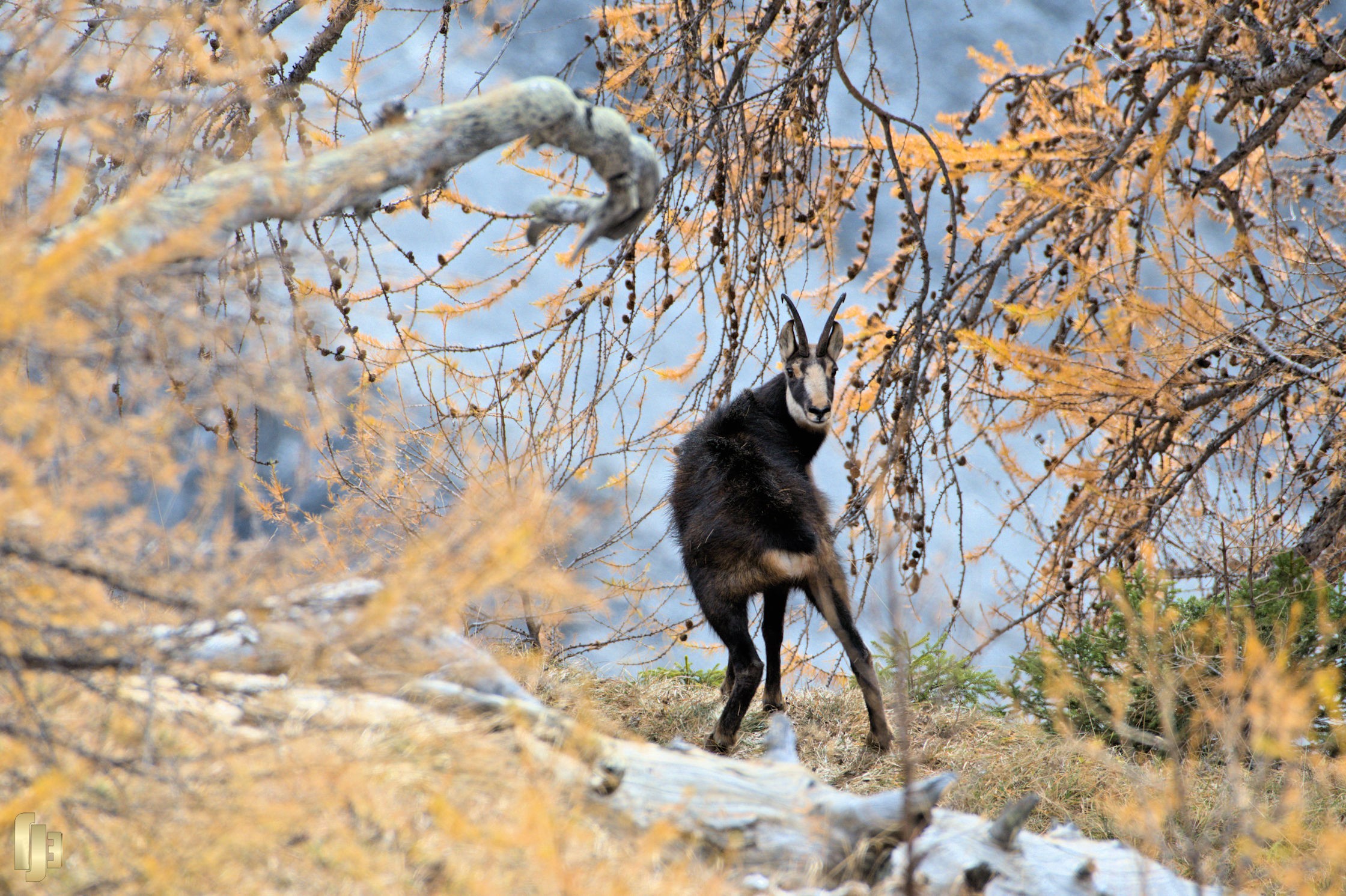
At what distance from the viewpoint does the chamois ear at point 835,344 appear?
17.3ft

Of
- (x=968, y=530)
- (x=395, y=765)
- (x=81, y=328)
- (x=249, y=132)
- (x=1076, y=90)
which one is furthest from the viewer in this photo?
(x=968, y=530)

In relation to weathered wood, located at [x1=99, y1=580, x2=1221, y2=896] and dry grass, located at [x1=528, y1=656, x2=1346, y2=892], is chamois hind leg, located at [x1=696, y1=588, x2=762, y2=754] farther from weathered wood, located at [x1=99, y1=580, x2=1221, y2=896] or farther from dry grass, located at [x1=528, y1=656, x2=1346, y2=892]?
weathered wood, located at [x1=99, y1=580, x2=1221, y2=896]

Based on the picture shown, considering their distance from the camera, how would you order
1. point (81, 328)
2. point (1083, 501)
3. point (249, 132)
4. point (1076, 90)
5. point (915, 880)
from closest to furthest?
point (81, 328) → point (915, 880) → point (249, 132) → point (1083, 501) → point (1076, 90)

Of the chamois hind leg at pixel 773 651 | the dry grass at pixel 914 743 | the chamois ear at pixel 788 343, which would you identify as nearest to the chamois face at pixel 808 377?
the chamois ear at pixel 788 343

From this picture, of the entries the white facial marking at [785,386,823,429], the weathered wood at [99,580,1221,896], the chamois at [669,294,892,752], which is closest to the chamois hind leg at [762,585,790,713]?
the chamois at [669,294,892,752]

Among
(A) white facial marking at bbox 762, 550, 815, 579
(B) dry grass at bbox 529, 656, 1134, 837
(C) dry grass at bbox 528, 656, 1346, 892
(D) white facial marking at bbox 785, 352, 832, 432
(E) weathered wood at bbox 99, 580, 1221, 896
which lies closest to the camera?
(E) weathered wood at bbox 99, 580, 1221, 896

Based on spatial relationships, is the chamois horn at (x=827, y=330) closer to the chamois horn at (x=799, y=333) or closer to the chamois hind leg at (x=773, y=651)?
the chamois horn at (x=799, y=333)

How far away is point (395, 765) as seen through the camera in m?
2.28

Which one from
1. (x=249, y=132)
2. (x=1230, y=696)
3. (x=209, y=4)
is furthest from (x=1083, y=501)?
(x=209, y=4)

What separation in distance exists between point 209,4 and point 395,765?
3.14m

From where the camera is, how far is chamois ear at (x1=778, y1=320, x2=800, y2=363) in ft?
16.8

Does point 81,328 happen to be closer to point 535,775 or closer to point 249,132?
point 535,775

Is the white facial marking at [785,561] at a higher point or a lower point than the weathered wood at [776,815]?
higher

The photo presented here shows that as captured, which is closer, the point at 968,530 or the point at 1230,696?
the point at 1230,696
